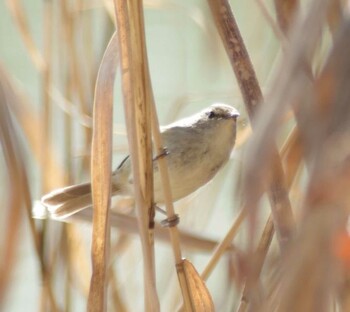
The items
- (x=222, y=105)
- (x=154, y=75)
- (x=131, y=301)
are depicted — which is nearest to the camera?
(x=131, y=301)

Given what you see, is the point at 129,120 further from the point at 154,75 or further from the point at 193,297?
the point at 154,75

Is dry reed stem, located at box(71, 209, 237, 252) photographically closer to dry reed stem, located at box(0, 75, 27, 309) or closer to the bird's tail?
the bird's tail

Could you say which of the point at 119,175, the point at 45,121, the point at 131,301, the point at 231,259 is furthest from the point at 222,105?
the point at 231,259

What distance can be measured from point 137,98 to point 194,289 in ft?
0.59

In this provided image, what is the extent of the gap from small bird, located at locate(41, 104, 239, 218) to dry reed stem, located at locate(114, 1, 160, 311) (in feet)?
2.05

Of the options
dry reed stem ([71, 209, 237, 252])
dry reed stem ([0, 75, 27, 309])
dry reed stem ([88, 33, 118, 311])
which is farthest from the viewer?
dry reed stem ([71, 209, 237, 252])

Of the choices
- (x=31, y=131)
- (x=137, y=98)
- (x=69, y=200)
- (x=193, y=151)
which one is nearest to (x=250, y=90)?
(x=137, y=98)

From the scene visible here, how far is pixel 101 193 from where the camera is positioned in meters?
0.65

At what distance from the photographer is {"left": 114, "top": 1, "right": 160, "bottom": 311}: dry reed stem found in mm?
627

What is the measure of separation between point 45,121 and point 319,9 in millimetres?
566

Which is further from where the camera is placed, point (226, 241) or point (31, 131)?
point (31, 131)

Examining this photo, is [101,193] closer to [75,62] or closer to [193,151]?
[75,62]

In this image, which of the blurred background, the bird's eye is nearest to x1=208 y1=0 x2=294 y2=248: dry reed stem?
the blurred background

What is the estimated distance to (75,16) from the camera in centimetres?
92
